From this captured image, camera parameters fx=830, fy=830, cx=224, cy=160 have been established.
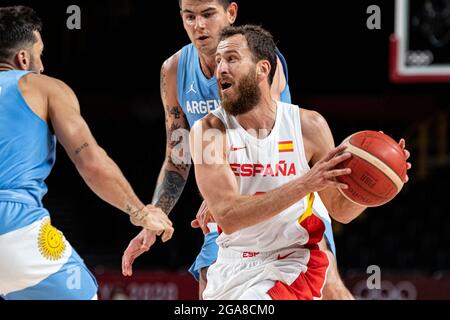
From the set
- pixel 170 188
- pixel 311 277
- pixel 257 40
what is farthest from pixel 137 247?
pixel 257 40

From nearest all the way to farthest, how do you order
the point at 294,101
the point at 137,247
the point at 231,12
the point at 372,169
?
the point at 372,169 → the point at 137,247 → the point at 231,12 → the point at 294,101

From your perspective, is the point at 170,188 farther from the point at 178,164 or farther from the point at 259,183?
the point at 259,183

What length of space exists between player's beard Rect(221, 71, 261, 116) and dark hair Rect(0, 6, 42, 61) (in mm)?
979

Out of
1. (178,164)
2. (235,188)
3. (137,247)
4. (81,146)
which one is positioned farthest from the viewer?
(178,164)

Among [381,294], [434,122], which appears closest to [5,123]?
[381,294]

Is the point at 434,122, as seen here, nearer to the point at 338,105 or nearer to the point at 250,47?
the point at 338,105

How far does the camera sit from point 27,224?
3.56m

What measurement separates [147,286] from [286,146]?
4.76 metres

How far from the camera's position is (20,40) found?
394 cm

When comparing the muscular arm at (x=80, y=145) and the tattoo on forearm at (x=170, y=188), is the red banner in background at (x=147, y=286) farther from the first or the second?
the muscular arm at (x=80, y=145)

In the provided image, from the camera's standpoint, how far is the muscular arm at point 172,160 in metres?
4.82

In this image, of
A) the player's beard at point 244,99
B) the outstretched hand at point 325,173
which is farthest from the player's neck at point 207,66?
the outstretched hand at point 325,173

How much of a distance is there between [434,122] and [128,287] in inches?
256

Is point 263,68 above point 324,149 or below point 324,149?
above
